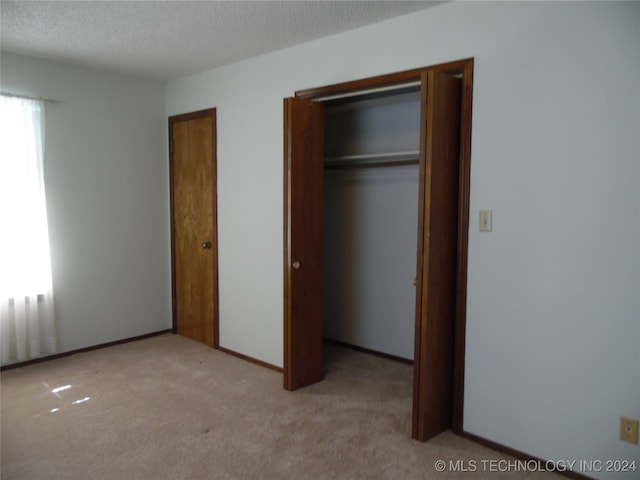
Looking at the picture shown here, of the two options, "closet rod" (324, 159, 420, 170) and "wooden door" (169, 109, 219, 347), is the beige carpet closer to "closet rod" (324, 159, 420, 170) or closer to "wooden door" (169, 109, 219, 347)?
"wooden door" (169, 109, 219, 347)

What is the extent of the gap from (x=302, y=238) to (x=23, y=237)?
2276mm

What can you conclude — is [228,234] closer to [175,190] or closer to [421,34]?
[175,190]

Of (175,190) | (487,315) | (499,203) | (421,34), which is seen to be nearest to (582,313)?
(487,315)

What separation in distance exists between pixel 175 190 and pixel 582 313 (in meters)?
3.67

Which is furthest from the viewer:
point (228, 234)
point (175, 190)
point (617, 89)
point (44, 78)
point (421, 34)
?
point (175, 190)

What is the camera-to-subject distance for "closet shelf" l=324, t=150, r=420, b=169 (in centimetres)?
350

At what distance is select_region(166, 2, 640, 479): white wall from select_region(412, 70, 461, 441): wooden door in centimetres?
12

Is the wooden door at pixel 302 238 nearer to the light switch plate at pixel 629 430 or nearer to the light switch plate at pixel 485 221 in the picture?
the light switch plate at pixel 485 221

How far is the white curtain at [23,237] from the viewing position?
3434 millimetres

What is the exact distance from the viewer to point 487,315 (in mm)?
2432

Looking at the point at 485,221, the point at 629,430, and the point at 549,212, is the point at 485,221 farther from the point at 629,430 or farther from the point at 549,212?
the point at 629,430

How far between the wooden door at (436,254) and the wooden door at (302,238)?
0.95 meters

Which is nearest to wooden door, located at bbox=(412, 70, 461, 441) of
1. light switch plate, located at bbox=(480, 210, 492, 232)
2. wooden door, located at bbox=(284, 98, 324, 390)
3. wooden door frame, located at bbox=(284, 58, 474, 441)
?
wooden door frame, located at bbox=(284, 58, 474, 441)

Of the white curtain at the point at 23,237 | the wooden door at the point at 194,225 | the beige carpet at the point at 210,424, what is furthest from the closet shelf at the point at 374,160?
the white curtain at the point at 23,237
